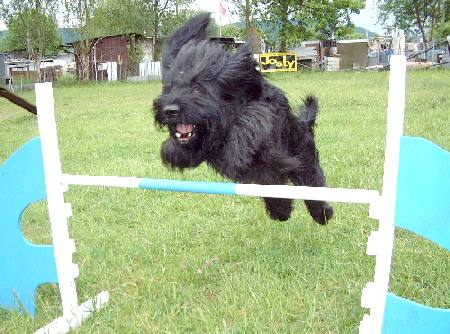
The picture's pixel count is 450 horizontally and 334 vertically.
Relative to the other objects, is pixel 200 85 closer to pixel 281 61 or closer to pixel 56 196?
pixel 56 196

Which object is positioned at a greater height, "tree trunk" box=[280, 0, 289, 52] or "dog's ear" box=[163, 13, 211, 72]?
"tree trunk" box=[280, 0, 289, 52]

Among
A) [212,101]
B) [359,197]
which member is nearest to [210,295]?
[212,101]

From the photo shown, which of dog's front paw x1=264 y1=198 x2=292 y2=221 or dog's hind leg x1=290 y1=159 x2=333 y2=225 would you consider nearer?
dog's front paw x1=264 y1=198 x2=292 y2=221

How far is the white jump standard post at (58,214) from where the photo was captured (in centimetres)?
279

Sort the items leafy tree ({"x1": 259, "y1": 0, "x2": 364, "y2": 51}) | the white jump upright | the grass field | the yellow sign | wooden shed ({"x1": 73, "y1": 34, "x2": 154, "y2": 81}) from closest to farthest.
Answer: the white jump upright → the grass field → the yellow sign → wooden shed ({"x1": 73, "y1": 34, "x2": 154, "y2": 81}) → leafy tree ({"x1": 259, "y1": 0, "x2": 364, "y2": 51})

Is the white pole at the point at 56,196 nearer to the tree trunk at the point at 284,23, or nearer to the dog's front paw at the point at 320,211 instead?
the dog's front paw at the point at 320,211

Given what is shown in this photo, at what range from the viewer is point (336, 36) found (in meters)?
39.8

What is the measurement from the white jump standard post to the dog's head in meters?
0.53

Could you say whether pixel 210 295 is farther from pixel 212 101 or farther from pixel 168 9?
pixel 168 9

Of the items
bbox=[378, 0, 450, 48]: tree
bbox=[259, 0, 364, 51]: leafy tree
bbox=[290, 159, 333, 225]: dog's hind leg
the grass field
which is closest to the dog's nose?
the grass field

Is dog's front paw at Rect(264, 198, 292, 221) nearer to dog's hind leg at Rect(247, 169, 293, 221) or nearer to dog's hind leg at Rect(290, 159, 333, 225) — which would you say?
dog's hind leg at Rect(247, 169, 293, 221)

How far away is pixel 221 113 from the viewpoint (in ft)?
9.64

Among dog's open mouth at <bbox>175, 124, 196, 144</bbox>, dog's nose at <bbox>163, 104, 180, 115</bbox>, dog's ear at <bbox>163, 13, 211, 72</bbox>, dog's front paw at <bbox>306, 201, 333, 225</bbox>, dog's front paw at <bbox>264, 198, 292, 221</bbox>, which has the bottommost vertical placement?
dog's front paw at <bbox>306, 201, 333, 225</bbox>

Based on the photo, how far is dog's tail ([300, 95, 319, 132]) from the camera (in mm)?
3654
